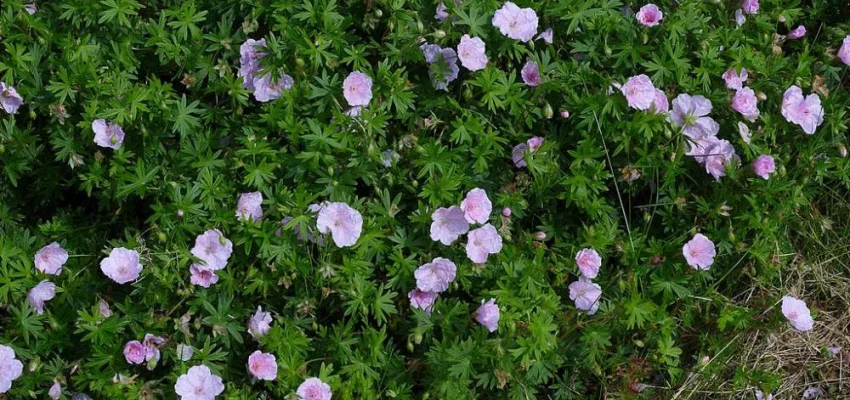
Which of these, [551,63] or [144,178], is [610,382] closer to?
[551,63]

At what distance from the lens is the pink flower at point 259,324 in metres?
3.55

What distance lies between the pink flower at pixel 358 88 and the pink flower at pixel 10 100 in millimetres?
1307

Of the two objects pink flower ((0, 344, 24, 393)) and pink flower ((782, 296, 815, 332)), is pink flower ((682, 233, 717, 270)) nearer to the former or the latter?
pink flower ((782, 296, 815, 332))

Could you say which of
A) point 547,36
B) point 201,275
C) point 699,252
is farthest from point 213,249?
point 699,252

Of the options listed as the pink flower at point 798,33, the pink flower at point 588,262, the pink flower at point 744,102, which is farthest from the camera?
the pink flower at point 798,33

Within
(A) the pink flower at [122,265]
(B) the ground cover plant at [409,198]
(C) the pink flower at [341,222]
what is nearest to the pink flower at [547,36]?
(B) the ground cover plant at [409,198]

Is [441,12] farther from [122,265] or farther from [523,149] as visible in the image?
[122,265]

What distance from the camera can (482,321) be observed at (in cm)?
358

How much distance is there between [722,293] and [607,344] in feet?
2.37

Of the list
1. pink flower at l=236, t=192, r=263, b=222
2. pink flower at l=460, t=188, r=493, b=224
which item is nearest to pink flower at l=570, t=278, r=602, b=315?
pink flower at l=460, t=188, r=493, b=224

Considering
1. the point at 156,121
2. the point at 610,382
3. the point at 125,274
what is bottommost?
the point at 610,382

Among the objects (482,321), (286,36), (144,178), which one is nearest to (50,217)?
(144,178)

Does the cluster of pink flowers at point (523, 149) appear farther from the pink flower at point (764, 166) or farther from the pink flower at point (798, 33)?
the pink flower at point (798, 33)

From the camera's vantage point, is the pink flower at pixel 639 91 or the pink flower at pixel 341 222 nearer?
the pink flower at pixel 341 222
